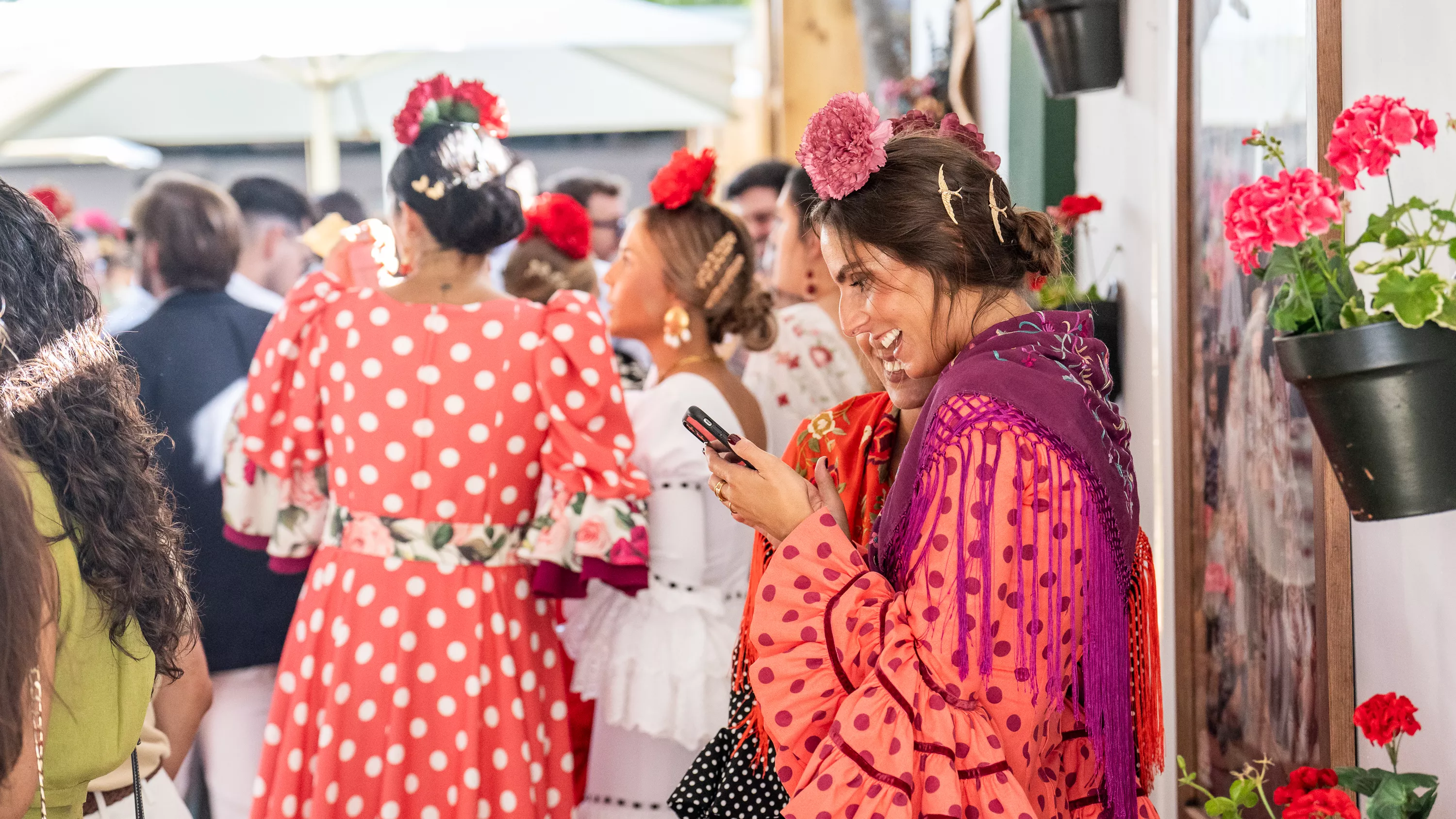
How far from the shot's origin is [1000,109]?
3.59 m

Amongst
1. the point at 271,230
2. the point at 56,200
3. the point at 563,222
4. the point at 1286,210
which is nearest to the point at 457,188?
the point at 563,222

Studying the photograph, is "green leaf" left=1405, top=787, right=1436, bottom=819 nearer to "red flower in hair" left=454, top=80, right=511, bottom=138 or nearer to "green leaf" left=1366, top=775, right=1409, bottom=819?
"green leaf" left=1366, top=775, right=1409, bottom=819

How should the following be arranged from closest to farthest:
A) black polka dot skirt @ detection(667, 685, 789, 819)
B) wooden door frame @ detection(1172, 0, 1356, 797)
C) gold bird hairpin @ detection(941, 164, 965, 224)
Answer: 1. gold bird hairpin @ detection(941, 164, 965, 224)
2. black polka dot skirt @ detection(667, 685, 789, 819)
3. wooden door frame @ detection(1172, 0, 1356, 797)

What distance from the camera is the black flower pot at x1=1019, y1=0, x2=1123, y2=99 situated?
251 centimetres

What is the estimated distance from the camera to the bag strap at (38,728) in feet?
4.10

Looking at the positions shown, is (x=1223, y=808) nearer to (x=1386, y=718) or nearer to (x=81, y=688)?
(x=1386, y=718)

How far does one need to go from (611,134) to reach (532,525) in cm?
966

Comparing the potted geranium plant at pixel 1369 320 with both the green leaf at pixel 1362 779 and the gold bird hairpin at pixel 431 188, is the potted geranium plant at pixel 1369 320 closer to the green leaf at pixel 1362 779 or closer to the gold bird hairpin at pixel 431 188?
the green leaf at pixel 1362 779

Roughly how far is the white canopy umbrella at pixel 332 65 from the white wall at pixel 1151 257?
3551 mm

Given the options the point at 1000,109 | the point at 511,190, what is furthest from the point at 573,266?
the point at 1000,109

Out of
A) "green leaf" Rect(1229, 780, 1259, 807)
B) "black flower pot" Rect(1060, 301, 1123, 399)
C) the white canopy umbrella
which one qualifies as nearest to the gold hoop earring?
"black flower pot" Rect(1060, 301, 1123, 399)

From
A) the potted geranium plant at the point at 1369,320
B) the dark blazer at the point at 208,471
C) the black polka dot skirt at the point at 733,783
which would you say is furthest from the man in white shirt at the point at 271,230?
the potted geranium plant at the point at 1369,320

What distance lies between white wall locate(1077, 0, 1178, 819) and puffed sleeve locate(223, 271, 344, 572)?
164 cm

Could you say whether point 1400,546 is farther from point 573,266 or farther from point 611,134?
point 611,134
